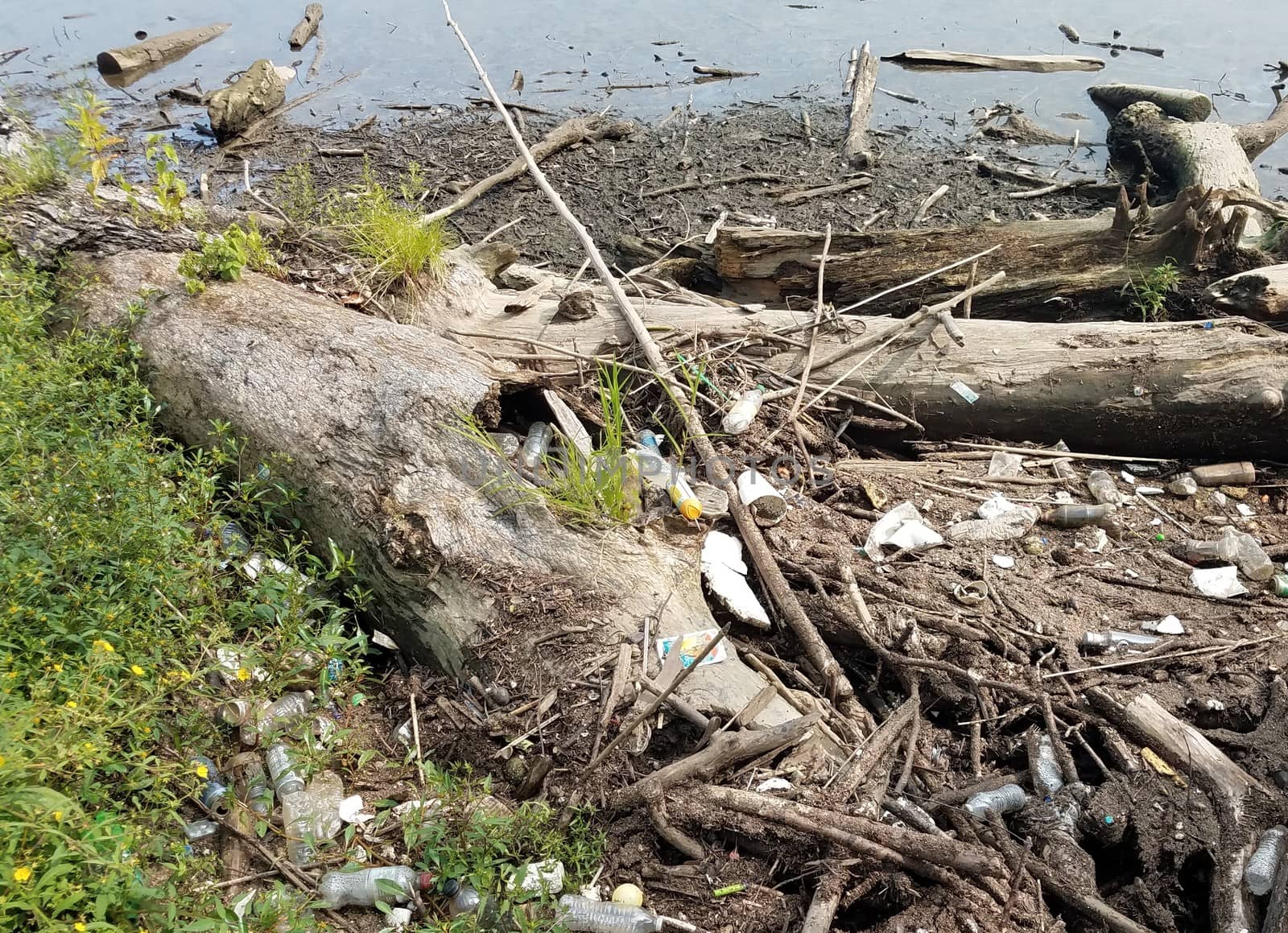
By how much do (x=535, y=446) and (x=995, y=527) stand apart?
191cm

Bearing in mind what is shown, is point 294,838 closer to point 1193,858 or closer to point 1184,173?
point 1193,858

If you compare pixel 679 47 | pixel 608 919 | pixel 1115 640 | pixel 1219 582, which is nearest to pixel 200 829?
pixel 608 919

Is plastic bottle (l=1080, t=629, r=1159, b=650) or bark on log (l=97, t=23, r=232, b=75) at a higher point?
bark on log (l=97, t=23, r=232, b=75)

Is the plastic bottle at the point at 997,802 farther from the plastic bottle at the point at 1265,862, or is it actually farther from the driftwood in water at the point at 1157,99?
the driftwood in water at the point at 1157,99

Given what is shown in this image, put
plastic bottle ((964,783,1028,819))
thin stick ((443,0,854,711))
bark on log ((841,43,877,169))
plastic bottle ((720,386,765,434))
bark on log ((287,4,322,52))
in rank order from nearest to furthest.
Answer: plastic bottle ((964,783,1028,819)) → thin stick ((443,0,854,711)) → plastic bottle ((720,386,765,434)) → bark on log ((841,43,877,169)) → bark on log ((287,4,322,52))

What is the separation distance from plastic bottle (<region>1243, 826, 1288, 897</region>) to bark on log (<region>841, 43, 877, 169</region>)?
6.74m

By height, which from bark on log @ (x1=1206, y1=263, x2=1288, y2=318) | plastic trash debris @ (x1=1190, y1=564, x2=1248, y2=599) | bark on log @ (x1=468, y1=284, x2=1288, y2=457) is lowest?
plastic trash debris @ (x1=1190, y1=564, x2=1248, y2=599)

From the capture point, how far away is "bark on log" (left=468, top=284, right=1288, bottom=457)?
387 centimetres

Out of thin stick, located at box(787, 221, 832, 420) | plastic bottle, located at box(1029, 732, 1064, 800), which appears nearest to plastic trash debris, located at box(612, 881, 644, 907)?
plastic bottle, located at box(1029, 732, 1064, 800)

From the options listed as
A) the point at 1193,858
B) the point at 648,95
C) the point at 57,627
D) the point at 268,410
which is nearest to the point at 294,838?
the point at 57,627

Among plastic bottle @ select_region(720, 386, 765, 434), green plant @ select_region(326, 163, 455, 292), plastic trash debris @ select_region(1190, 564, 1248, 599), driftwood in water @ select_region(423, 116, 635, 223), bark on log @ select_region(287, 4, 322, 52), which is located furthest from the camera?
bark on log @ select_region(287, 4, 322, 52)

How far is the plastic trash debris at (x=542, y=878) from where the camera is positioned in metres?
2.14

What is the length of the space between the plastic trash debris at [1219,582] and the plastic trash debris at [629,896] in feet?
7.90

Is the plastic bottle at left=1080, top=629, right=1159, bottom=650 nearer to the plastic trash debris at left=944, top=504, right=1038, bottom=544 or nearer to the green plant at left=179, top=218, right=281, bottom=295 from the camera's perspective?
the plastic trash debris at left=944, top=504, right=1038, bottom=544
